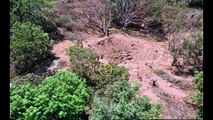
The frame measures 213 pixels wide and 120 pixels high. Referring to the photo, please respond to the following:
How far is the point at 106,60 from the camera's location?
48.1ft

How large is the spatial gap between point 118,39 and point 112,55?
93 centimetres

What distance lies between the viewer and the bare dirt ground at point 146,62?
1229 centimetres

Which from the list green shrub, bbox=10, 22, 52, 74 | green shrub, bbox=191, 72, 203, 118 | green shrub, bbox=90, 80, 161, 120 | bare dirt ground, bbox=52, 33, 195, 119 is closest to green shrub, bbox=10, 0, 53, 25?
green shrub, bbox=10, 22, 52, 74

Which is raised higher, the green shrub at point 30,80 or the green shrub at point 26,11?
the green shrub at point 26,11

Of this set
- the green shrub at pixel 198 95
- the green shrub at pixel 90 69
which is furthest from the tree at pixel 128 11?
the green shrub at pixel 198 95

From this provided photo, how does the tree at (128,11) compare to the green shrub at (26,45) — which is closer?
the green shrub at (26,45)

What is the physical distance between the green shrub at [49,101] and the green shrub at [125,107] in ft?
2.05

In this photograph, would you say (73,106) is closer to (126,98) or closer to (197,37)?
(126,98)

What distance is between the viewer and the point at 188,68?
1473 cm

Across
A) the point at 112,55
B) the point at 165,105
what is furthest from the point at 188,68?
the point at 165,105

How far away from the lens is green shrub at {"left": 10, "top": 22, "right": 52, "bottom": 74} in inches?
540

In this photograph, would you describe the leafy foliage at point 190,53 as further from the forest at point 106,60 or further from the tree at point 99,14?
the tree at point 99,14

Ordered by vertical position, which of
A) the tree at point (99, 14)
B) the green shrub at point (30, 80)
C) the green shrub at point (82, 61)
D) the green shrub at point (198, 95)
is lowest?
the green shrub at point (198, 95)

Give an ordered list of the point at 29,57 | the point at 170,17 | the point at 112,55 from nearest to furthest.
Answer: the point at 29,57, the point at 112,55, the point at 170,17
